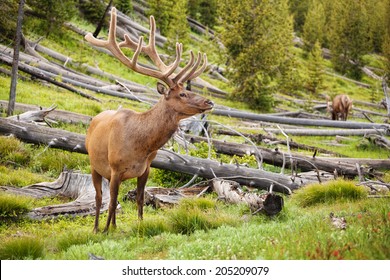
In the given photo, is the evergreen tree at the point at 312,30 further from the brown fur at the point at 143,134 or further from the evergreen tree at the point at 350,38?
the brown fur at the point at 143,134

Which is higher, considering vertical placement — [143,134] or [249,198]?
[143,134]

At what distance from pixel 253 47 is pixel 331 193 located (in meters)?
21.6

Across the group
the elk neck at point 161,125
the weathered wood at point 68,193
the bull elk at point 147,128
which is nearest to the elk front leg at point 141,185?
the bull elk at point 147,128

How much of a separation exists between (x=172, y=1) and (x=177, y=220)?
128 ft

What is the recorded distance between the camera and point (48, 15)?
1196 inches

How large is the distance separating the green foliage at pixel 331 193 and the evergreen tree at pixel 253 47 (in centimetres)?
2015

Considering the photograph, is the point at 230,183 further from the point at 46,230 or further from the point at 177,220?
the point at 46,230

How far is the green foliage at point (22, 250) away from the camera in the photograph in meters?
6.04

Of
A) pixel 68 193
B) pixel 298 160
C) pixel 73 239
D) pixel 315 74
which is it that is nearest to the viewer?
pixel 73 239

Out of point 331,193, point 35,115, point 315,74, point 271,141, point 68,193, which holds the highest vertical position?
point 315,74

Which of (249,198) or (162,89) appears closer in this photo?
(162,89)

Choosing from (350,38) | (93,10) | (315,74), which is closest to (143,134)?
(93,10)

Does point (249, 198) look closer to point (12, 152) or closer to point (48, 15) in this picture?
point (12, 152)

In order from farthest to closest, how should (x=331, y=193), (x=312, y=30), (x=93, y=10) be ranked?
(x=312, y=30) → (x=93, y=10) → (x=331, y=193)
